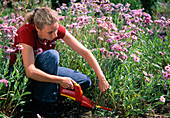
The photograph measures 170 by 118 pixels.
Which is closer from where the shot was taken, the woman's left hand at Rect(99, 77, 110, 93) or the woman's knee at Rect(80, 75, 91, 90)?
the woman's left hand at Rect(99, 77, 110, 93)

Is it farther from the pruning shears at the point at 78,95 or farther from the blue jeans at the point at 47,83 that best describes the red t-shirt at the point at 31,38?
the pruning shears at the point at 78,95

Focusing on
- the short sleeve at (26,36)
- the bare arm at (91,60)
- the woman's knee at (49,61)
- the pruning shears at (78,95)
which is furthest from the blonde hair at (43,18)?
the pruning shears at (78,95)

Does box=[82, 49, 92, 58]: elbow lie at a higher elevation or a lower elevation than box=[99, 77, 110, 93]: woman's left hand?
higher

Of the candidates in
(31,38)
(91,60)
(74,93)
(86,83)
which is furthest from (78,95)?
(31,38)

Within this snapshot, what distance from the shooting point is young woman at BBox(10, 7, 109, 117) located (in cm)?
217

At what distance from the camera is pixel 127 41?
296cm

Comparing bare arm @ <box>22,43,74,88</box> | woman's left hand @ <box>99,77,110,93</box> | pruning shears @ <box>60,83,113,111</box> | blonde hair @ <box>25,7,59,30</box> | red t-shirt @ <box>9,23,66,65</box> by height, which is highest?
blonde hair @ <box>25,7,59,30</box>

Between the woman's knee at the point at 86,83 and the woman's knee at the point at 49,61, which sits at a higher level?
the woman's knee at the point at 49,61

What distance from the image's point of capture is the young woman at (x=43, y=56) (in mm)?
2170

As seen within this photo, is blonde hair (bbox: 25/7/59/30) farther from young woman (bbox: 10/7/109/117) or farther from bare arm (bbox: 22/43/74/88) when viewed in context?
bare arm (bbox: 22/43/74/88)

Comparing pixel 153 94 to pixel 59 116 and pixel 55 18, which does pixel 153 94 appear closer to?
pixel 59 116

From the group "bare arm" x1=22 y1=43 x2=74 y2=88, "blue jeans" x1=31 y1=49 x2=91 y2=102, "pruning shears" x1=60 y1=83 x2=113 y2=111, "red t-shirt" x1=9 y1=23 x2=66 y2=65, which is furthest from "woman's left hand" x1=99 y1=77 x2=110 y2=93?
"red t-shirt" x1=9 y1=23 x2=66 y2=65

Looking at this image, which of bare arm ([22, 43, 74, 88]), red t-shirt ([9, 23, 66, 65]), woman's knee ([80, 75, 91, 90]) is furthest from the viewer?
woman's knee ([80, 75, 91, 90])

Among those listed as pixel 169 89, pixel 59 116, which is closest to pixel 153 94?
pixel 169 89
